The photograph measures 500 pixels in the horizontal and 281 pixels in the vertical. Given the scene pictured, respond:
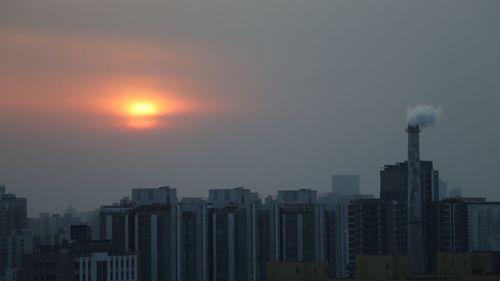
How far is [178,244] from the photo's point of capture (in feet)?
92.7

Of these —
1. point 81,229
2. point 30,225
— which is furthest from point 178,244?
point 30,225

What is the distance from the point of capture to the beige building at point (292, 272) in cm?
2092

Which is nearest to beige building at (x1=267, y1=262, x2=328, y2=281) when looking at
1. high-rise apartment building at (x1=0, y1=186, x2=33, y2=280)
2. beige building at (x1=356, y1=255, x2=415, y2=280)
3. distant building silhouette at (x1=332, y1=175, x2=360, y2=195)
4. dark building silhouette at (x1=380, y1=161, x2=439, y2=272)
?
beige building at (x1=356, y1=255, x2=415, y2=280)

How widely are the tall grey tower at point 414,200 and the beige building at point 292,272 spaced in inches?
389

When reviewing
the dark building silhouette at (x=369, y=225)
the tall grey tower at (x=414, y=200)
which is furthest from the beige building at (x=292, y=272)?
the dark building silhouette at (x=369, y=225)

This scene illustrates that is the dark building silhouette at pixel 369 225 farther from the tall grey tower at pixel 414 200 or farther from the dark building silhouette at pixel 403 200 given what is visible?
the tall grey tower at pixel 414 200

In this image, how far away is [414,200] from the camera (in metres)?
31.9

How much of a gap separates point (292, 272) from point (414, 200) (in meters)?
11.6

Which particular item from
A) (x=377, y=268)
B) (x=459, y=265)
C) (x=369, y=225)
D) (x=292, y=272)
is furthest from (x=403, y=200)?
(x=292, y=272)

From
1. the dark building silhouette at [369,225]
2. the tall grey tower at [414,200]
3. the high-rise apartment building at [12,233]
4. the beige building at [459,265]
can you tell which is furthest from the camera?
the high-rise apartment building at [12,233]

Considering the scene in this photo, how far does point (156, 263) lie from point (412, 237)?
7305mm

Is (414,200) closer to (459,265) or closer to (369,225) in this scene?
(369,225)

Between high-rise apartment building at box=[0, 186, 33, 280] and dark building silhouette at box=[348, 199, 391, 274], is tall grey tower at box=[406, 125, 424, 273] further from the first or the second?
high-rise apartment building at box=[0, 186, 33, 280]

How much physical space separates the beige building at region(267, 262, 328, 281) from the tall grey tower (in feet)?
32.4
